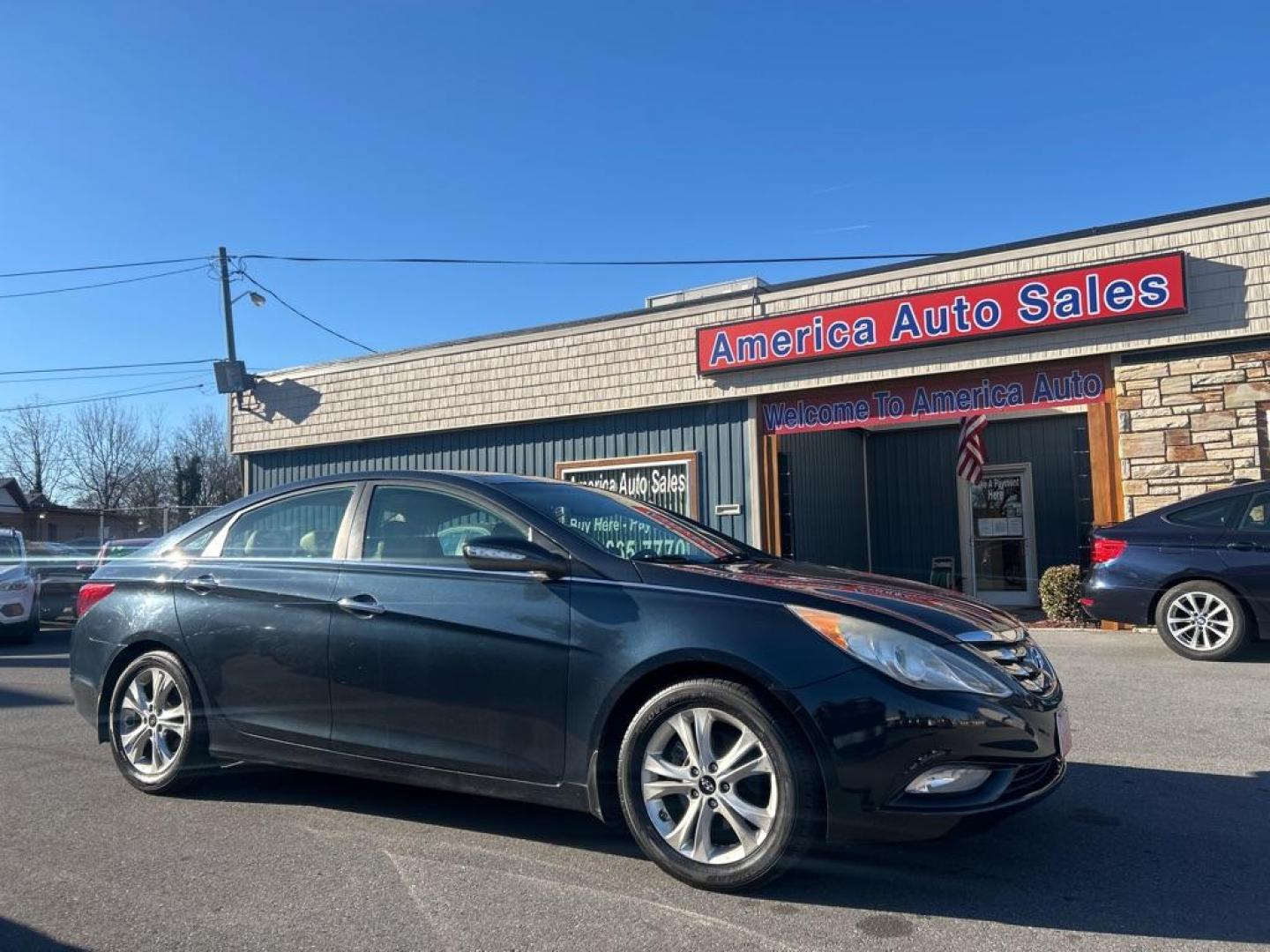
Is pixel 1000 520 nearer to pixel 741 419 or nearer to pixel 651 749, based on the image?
pixel 741 419

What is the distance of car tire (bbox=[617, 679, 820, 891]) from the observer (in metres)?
Result: 3.42

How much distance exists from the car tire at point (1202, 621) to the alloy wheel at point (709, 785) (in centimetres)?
661

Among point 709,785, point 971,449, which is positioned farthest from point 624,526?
point 971,449

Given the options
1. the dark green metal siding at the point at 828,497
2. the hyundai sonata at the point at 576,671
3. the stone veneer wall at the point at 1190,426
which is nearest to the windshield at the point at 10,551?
the hyundai sonata at the point at 576,671

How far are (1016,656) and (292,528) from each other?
3.32 m

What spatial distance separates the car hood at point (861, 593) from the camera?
3.61 meters

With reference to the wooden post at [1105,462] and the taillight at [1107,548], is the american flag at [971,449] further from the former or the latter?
the taillight at [1107,548]

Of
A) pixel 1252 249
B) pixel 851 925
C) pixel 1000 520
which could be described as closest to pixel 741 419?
pixel 1000 520

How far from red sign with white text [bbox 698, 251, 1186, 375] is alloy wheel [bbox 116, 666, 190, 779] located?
31.9ft

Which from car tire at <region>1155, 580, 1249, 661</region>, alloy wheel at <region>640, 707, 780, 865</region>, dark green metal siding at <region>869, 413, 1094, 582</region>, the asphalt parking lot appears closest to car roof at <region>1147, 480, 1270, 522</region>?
car tire at <region>1155, 580, 1249, 661</region>

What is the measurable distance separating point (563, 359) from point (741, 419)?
3167 mm

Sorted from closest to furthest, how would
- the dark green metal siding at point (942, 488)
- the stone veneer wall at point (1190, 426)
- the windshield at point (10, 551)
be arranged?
the stone veneer wall at point (1190, 426) → the windshield at point (10, 551) → the dark green metal siding at point (942, 488)

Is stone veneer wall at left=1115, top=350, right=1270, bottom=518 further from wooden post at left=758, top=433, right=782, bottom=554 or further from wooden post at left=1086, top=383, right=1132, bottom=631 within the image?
wooden post at left=758, top=433, right=782, bottom=554

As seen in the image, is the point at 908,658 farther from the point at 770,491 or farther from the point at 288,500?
the point at 770,491
